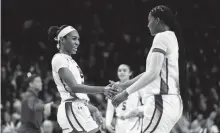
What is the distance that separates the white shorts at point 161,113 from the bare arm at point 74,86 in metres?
0.84

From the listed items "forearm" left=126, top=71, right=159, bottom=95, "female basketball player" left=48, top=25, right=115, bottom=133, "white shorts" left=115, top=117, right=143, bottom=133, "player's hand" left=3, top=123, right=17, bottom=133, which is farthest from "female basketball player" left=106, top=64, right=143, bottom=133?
"forearm" left=126, top=71, right=159, bottom=95

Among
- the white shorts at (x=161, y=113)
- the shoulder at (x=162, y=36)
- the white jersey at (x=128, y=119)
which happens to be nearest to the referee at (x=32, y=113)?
the white jersey at (x=128, y=119)

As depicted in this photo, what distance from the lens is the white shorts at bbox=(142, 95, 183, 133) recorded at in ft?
15.0

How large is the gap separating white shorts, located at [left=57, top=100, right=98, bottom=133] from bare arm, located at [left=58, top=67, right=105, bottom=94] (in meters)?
0.24

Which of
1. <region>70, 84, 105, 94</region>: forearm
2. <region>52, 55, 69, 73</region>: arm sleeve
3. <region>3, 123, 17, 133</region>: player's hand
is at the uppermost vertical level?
<region>52, 55, 69, 73</region>: arm sleeve

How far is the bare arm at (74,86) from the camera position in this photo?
532cm

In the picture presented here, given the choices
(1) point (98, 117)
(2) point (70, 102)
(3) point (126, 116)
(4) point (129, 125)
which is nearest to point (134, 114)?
(3) point (126, 116)

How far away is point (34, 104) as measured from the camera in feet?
23.9

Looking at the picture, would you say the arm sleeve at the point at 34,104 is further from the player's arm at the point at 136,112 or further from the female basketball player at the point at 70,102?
A: the female basketball player at the point at 70,102

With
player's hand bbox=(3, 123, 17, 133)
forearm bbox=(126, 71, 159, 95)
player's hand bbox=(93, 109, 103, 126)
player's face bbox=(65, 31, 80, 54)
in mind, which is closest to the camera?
forearm bbox=(126, 71, 159, 95)

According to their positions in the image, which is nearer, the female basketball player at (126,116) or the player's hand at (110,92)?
the player's hand at (110,92)

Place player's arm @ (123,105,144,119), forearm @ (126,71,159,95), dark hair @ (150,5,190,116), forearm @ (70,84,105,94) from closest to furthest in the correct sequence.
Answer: forearm @ (126,71,159,95), dark hair @ (150,5,190,116), forearm @ (70,84,105,94), player's arm @ (123,105,144,119)

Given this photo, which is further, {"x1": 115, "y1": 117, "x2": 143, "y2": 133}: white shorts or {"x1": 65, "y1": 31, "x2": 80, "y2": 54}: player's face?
{"x1": 115, "y1": 117, "x2": 143, "y2": 133}: white shorts

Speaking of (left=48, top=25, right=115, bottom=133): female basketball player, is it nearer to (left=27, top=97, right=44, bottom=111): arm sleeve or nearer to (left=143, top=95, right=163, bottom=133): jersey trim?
(left=143, top=95, right=163, bottom=133): jersey trim
